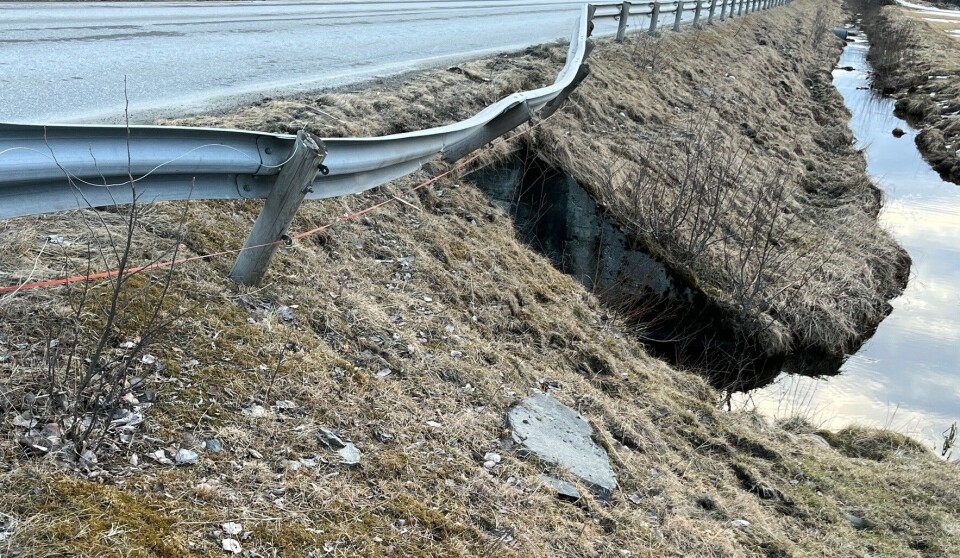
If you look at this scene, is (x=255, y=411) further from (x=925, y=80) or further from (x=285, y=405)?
(x=925, y=80)

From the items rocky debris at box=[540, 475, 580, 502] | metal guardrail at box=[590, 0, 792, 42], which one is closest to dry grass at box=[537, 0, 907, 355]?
metal guardrail at box=[590, 0, 792, 42]

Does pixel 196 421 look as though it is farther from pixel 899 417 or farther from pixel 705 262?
pixel 899 417

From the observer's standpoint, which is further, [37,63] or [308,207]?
[37,63]

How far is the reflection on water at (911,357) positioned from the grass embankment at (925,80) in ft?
9.48

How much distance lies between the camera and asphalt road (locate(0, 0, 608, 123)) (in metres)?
6.48

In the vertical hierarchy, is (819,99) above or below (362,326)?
below

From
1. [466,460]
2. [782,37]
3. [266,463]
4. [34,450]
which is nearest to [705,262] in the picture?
[466,460]

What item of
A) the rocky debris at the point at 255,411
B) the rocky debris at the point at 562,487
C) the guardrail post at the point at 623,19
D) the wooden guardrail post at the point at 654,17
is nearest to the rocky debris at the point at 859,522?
the rocky debris at the point at 562,487

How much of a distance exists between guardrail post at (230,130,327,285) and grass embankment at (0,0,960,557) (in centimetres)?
12

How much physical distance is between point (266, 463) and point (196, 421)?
31cm

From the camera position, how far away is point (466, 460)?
12.5ft

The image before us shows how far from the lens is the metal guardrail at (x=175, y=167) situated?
2.80m

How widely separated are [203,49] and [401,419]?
694 centimetres

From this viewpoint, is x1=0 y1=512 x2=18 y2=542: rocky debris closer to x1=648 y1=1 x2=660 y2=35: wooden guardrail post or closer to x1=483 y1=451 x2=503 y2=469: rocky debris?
x1=483 y1=451 x2=503 y2=469: rocky debris
